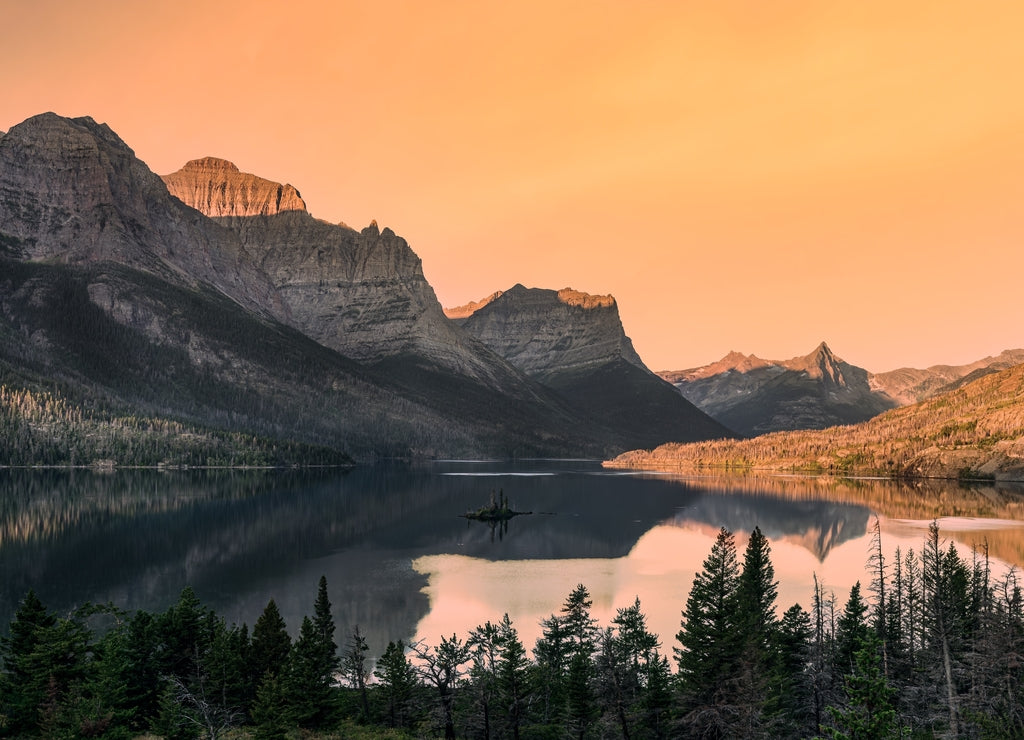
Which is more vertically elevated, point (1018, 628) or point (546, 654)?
point (1018, 628)

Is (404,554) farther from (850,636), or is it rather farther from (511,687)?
(850,636)

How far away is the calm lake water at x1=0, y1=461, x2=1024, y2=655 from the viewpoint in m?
89.6

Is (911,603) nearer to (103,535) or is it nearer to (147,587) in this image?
(147,587)

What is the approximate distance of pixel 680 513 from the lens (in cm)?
19800

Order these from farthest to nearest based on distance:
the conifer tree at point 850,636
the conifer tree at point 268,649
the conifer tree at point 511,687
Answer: the conifer tree at point 850,636 < the conifer tree at point 268,649 < the conifer tree at point 511,687

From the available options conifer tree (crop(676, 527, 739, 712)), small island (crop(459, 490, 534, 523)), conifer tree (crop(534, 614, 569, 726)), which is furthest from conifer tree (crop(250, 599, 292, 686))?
small island (crop(459, 490, 534, 523))

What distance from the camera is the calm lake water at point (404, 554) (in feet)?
294

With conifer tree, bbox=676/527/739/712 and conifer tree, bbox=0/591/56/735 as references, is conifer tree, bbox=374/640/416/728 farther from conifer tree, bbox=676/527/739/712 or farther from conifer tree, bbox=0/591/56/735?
conifer tree, bbox=0/591/56/735

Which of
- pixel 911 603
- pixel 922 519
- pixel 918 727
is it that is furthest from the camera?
pixel 922 519

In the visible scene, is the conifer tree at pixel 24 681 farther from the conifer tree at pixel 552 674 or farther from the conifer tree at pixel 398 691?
the conifer tree at pixel 552 674

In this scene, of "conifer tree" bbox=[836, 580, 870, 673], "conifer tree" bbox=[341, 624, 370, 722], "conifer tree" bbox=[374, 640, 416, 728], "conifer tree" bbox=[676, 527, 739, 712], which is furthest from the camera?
"conifer tree" bbox=[836, 580, 870, 673]

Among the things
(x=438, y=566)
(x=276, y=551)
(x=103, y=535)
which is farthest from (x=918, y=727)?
(x=103, y=535)

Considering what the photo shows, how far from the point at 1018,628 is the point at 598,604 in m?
44.6

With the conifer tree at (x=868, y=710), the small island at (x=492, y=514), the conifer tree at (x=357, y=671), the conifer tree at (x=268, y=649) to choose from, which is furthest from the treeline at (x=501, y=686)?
the small island at (x=492, y=514)
